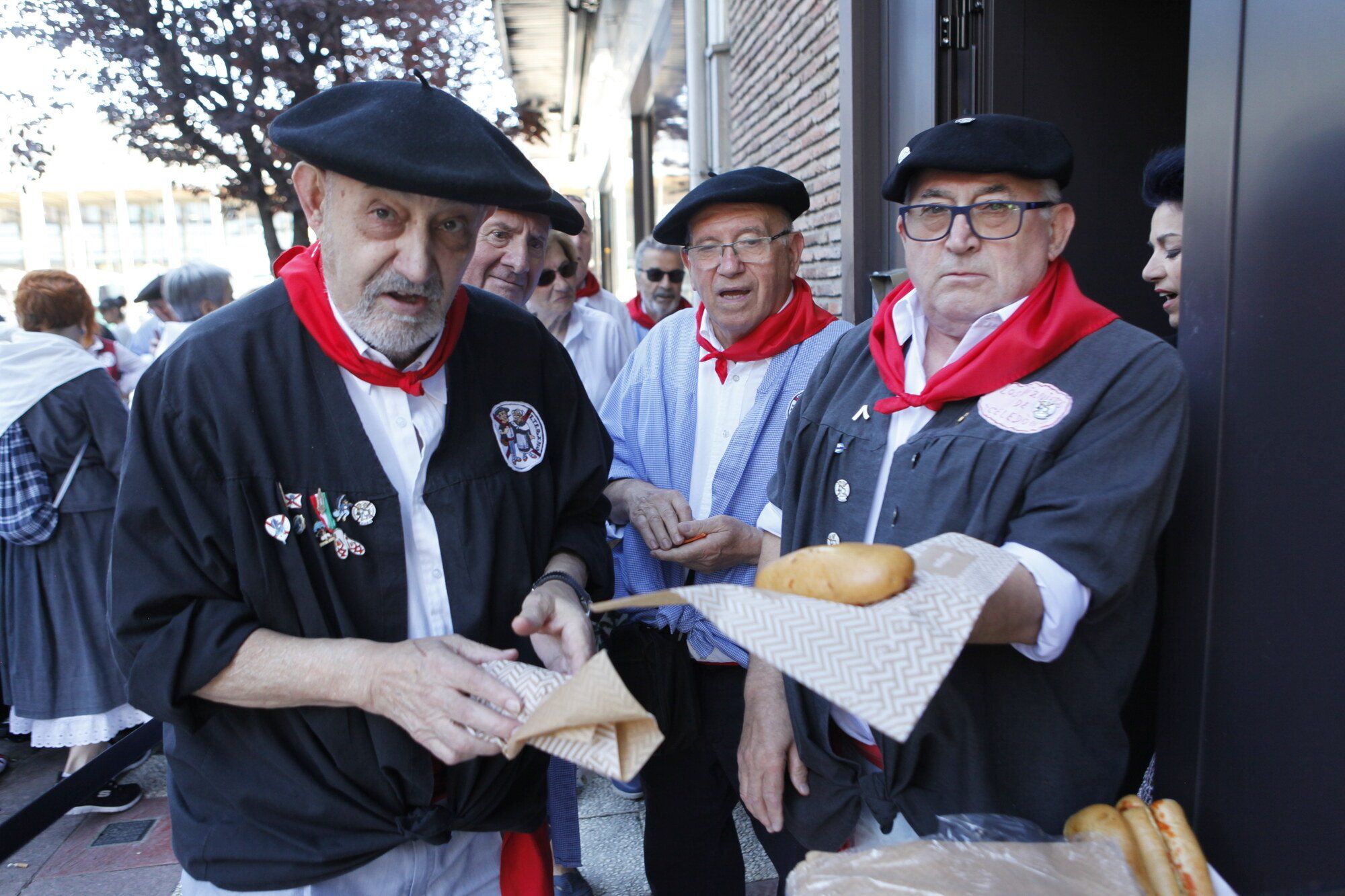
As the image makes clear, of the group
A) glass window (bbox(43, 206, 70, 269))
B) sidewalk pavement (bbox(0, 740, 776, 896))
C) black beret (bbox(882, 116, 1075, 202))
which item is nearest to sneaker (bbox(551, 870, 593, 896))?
sidewalk pavement (bbox(0, 740, 776, 896))

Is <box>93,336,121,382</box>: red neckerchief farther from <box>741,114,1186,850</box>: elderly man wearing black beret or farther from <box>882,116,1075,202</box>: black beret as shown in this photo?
<box>882,116,1075,202</box>: black beret

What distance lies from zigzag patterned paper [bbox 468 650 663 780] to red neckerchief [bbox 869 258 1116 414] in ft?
2.41

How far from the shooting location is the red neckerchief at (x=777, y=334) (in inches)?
102

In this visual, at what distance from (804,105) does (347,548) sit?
4872mm

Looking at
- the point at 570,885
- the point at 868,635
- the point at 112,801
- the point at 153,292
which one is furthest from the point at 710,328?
the point at 153,292

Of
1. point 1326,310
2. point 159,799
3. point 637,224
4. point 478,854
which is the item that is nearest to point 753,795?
point 478,854

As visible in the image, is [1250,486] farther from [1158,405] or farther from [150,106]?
[150,106]

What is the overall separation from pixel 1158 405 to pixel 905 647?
0.69 m

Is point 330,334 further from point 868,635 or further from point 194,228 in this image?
point 194,228

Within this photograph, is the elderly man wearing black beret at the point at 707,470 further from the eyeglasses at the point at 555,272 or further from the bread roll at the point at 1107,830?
the eyeglasses at the point at 555,272

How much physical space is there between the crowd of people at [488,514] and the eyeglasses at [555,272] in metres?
2.06

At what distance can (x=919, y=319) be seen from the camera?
1.82 meters

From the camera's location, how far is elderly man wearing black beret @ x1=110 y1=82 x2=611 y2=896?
1479 millimetres

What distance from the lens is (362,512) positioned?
5.23 ft
